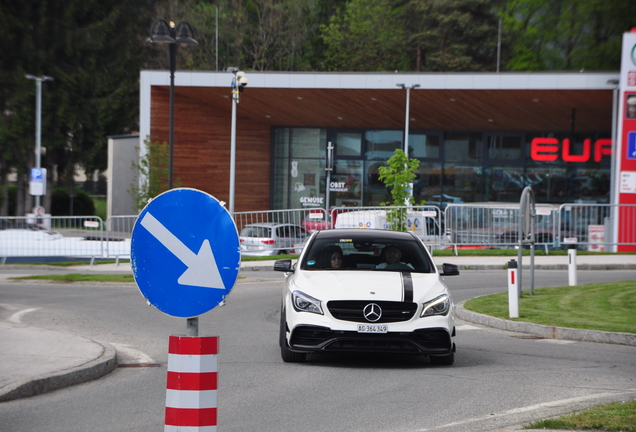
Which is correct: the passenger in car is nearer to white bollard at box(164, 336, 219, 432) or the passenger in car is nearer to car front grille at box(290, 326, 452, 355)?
car front grille at box(290, 326, 452, 355)

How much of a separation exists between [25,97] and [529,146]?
89.8 ft

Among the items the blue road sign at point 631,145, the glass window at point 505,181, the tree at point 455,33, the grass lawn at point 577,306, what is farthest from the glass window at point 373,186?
the grass lawn at point 577,306

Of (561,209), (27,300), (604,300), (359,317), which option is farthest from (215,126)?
(359,317)

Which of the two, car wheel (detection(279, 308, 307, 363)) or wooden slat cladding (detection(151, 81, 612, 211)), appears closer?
car wheel (detection(279, 308, 307, 363))

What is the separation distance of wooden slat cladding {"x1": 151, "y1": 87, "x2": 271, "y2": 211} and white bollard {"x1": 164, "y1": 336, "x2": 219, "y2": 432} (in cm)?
3577

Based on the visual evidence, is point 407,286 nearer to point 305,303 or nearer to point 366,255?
point 305,303

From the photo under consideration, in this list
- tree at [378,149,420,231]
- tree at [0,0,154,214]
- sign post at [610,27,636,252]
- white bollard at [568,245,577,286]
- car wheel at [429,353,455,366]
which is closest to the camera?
car wheel at [429,353,455,366]

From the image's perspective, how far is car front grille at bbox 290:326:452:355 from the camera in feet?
27.1

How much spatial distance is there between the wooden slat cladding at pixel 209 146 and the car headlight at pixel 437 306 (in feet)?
105

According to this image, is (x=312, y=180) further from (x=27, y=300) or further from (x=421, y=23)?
(x=27, y=300)

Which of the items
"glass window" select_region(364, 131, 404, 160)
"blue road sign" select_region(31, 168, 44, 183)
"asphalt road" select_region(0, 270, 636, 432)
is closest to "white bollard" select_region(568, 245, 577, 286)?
"asphalt road" select_region(0, 270, 636, 432)

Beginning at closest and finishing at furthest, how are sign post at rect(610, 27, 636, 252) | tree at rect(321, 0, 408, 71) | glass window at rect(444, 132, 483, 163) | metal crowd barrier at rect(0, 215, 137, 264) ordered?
1. metal crowd barrier at rect(0, 215, 137, 264)
2. sign post at rect(610, 27, 636, 252)
3. glass window at rect(444, 132, 483, 163)
4. tree at rect(321, 0, 408, 71)

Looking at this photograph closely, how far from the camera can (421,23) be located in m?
60.5

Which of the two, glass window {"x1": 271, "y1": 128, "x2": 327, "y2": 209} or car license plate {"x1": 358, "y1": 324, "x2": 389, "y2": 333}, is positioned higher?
glass window {"x1": 271, "y1": 128, "x2": 327, "y2": 209}
